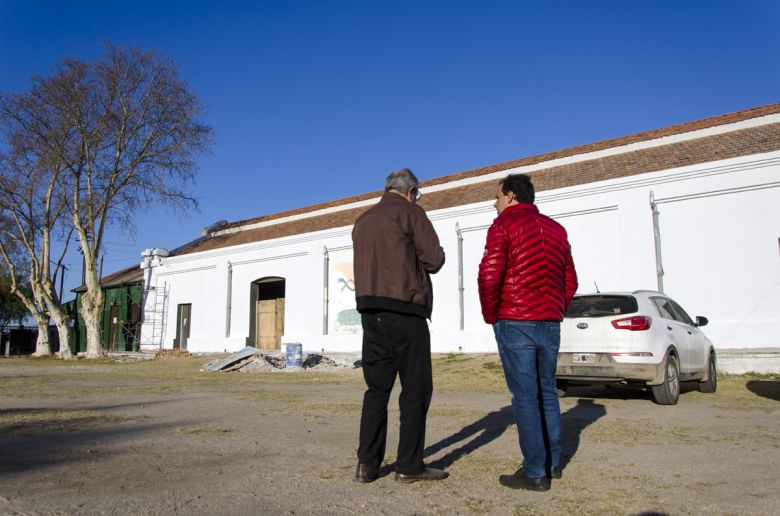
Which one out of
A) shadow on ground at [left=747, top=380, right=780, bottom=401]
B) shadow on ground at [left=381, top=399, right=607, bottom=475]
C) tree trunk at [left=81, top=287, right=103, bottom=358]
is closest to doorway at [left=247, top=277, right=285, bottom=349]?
tree trunk at [left=81, top=287, right=103, bottom=358]

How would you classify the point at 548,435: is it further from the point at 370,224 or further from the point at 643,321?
the point at 643,321

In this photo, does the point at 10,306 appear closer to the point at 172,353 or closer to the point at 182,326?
the point at 182,326

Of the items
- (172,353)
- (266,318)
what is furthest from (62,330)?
(266,318)

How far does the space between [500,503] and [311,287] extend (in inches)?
785

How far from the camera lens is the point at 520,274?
330cm

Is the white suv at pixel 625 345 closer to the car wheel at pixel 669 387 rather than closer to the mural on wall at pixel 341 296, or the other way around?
the car wheel at pixel 669 387

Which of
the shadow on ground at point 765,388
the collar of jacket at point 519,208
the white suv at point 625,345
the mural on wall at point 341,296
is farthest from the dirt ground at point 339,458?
the mural on wall at point 341,296

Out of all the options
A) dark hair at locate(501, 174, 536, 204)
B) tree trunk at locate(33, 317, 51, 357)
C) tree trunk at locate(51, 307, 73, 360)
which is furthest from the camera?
tree trunk at locate(33, 317, 51, 357)

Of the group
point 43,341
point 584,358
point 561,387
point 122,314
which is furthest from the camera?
point 122,314

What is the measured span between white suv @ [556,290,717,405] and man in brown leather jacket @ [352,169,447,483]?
183 inches

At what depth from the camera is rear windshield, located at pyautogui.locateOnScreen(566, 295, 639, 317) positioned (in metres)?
7.52

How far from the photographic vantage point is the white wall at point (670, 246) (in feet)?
44.8

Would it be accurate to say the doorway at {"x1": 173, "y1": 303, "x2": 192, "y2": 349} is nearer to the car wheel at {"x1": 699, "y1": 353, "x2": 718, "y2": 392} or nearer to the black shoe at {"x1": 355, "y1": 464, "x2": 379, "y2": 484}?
the car wheel at {"x1": 699, "y1": 353, "x2": 718, "y2": 392}

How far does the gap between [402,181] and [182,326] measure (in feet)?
84.5
